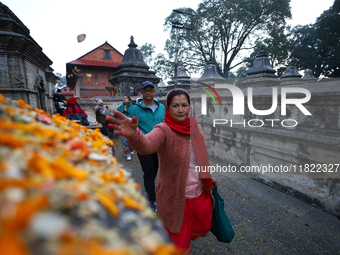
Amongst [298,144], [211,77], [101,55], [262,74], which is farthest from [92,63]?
[298,144]

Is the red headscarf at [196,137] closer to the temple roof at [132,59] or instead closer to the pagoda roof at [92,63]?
the temple roof at [132,59]

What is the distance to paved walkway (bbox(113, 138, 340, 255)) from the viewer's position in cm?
234

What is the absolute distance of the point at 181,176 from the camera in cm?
177

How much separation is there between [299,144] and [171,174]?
267 cm

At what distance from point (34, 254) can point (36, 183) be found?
0.15 meters

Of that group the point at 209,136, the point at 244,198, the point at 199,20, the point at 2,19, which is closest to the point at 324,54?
the point at 199,20

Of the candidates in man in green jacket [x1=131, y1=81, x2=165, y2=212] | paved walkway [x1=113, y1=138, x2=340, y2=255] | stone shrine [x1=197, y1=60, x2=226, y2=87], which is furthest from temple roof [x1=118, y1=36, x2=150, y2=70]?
paved walkway [x1=113, y1=138, x2=340, y2=255]

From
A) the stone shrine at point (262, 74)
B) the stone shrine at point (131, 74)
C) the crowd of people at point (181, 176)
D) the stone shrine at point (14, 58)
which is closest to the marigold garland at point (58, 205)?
the crowd of people at point (181, 176)

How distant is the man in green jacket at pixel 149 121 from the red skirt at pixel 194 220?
132 cm

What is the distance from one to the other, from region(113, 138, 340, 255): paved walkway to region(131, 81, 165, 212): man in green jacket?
1086 millimetres

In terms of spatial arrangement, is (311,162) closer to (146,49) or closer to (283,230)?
(283,230)

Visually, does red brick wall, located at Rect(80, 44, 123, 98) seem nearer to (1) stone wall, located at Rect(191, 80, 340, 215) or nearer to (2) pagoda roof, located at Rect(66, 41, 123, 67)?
(2) pagoda roof, located at Rect(66, 41, 123, 67)

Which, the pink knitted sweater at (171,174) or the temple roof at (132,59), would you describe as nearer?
the pink knitted sweater at (171,174)

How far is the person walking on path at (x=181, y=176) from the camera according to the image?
5.75 ft
